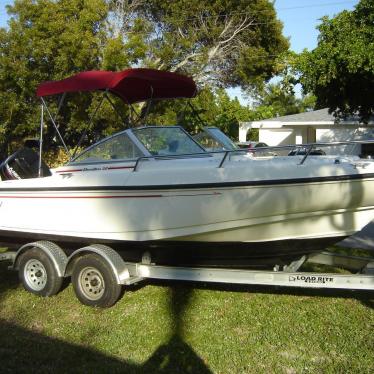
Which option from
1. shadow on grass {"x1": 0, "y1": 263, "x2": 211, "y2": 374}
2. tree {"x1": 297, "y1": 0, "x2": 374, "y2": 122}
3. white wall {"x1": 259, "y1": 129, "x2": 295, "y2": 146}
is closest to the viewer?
shadow on grass {"x1": 0, "y1": 263, "x2": 211, "y2": 374}

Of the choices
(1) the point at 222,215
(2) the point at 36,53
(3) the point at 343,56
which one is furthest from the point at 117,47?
(1) the point at 222,215

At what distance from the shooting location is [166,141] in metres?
6.85

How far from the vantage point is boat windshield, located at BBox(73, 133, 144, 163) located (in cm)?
651

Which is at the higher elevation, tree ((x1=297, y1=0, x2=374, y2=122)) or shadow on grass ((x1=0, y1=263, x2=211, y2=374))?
tree ((x1=297, y1=0, x2=374, y2=122))

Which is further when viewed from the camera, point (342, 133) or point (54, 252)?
point (342, 133)

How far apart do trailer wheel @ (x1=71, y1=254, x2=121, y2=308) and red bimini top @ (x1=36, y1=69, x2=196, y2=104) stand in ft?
7.28

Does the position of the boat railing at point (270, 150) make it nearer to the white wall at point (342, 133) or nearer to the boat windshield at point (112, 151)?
the boat windshield at point (112, 151)

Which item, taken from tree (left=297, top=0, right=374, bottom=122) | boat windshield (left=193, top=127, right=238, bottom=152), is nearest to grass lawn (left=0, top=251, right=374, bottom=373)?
boat windshield (left=193, top=127, right=238, bottom=152)

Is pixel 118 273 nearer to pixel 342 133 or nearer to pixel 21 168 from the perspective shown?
A: pixel 21 168

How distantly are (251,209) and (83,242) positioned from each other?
85.1 inches

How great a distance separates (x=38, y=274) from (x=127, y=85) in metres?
3.09

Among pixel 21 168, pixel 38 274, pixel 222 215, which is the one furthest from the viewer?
pixel 21 168

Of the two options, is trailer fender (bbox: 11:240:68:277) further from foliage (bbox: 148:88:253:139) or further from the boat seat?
foliage (bbox: 148:88:253:139)

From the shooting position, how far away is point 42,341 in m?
5.05
